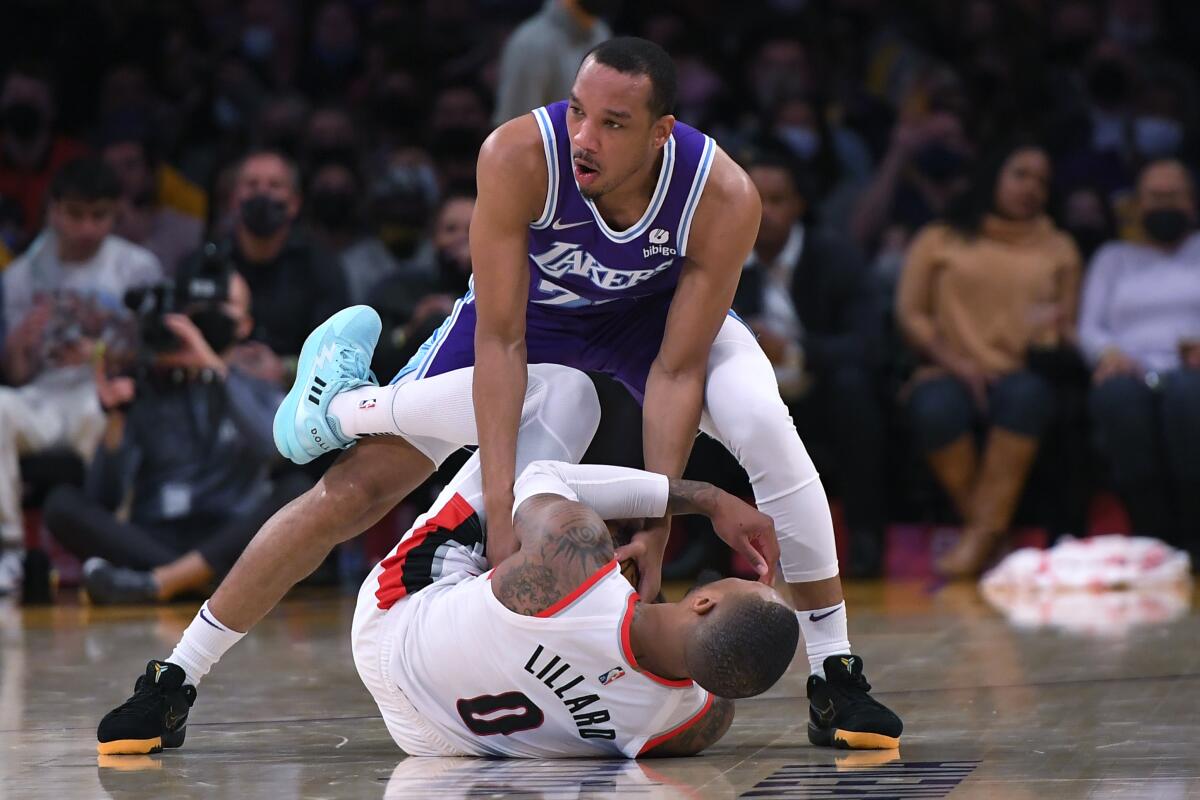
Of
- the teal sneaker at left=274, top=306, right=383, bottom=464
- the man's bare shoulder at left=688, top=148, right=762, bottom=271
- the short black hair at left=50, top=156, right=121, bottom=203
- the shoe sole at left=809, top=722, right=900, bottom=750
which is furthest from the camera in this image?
the short black hair at left=50, top=156, right=121, bottom=203

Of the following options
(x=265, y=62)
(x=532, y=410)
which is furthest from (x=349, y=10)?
(x=532, y=410)

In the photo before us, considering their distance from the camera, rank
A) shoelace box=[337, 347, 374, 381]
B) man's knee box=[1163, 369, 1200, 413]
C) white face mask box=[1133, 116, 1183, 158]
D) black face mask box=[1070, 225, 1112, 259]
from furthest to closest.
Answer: white face mask box=[1133, 116, 1183, 158] → black face mask box=[1070, 225, 1112, 259] → man's knee box=[1163, 369, 1200, 413] → shoelace box=[337, 347, 374, 381]

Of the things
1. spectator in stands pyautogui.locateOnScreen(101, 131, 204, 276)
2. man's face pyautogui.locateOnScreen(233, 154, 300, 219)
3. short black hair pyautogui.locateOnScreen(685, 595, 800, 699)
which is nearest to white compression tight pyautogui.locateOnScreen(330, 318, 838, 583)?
short black hair pyautogui.locateOnScreen(685, 595, 800, 699)

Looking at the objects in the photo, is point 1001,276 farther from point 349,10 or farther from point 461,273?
point 349,10

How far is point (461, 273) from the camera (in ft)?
21.1

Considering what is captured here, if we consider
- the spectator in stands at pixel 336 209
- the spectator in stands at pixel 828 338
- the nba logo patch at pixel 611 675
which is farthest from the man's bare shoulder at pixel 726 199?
the spectator in stands at pixel 336 209

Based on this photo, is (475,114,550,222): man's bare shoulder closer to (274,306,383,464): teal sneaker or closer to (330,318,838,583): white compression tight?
Answer: (330,318,838,583): white compression tight

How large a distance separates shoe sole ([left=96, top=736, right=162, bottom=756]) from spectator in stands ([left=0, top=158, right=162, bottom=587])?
11.0 feet

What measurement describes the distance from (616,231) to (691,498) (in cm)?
60

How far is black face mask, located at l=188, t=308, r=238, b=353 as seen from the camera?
20.6 ft

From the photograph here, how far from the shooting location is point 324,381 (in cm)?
374

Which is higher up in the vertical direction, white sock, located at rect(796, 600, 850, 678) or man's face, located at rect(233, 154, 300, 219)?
man's face, located at rect(233, 154, 300, 219)

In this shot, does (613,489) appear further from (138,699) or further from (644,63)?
(138,699)

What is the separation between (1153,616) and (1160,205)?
7.11ft
